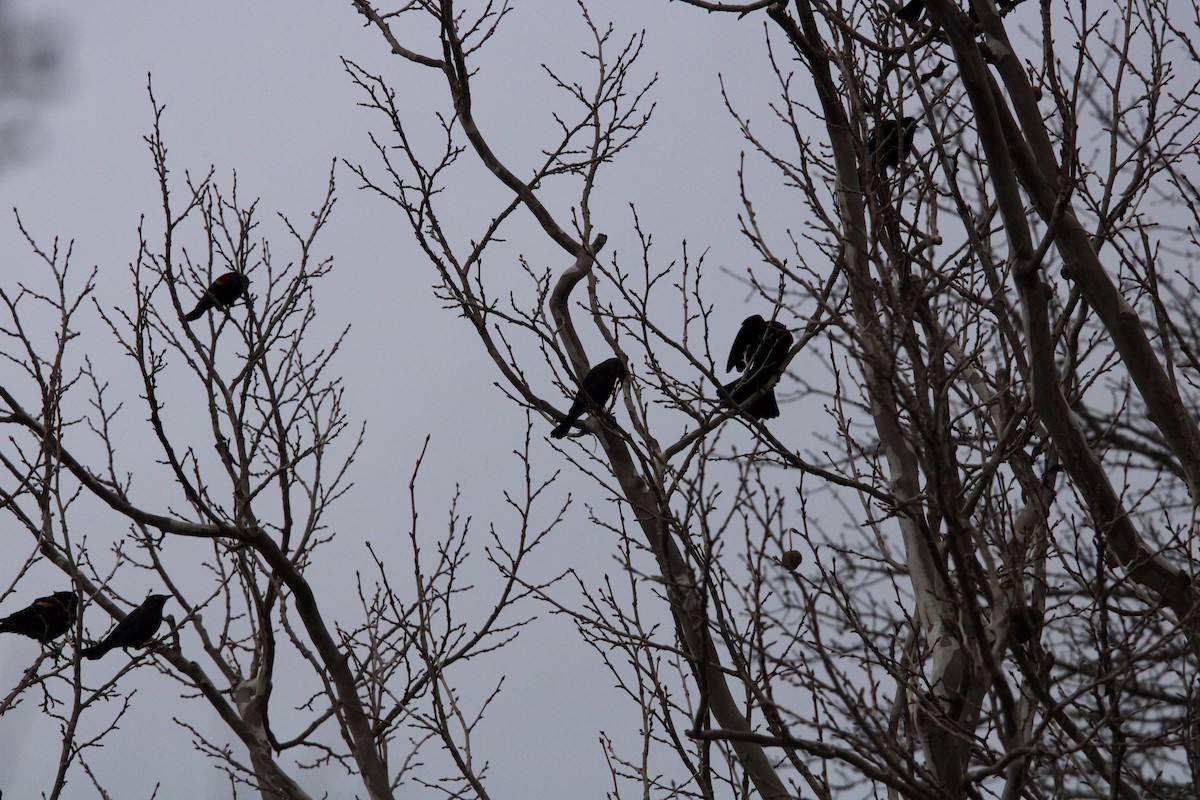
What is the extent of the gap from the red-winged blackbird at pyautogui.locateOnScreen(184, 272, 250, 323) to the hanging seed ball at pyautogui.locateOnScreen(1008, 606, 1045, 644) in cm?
426

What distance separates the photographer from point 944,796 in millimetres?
2818

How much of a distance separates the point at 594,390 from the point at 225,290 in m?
2.41

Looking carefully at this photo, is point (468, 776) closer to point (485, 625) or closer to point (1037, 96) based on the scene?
point (485, 625)

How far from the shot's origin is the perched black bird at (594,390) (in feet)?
14.4

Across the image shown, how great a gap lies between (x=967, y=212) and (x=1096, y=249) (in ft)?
2.60

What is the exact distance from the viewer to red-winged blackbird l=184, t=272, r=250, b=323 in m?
5.84

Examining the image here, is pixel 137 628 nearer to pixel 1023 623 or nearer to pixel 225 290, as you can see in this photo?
pixel 225 290

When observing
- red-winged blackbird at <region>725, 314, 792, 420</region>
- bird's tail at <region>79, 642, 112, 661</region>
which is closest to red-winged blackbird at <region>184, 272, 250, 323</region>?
bird's tail at <region>79, 642, 112, 661</region>

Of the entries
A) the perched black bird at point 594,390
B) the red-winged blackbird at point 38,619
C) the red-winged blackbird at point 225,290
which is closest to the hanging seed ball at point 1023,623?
the perched black bird at point 594,390

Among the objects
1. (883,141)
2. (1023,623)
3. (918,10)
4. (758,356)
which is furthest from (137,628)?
(918,10)

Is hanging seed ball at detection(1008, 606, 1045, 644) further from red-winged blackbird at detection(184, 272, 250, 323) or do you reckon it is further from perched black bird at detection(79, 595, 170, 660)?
perched black bird at detection(79, 595, 170, 660)

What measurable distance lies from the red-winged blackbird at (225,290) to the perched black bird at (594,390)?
1.95 metres

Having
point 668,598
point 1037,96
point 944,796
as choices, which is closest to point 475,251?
point 668,598

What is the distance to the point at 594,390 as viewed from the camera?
521cm
